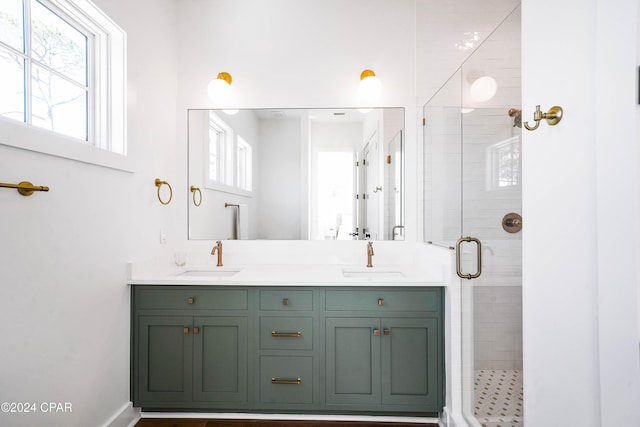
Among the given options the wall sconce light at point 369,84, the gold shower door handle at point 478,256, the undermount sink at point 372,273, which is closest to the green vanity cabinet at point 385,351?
the gold shower door handle at point 478,256

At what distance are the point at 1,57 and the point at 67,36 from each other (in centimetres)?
48

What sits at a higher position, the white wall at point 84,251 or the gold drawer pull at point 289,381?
the white wall at point 84,251

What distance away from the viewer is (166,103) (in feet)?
7.89

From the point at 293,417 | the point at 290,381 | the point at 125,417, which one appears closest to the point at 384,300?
the point at 290,381

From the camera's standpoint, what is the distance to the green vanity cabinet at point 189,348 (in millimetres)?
1990

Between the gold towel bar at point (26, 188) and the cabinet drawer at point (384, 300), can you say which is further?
the cabinet drawer at point (384, 300)

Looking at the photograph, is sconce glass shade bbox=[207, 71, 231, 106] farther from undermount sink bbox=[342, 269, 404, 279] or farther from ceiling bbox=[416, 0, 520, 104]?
undermount sink bbox=[342, 269, 404, 279]

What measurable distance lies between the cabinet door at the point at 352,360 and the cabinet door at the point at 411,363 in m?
Answer: 0.06

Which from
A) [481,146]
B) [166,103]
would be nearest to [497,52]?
[481,146]

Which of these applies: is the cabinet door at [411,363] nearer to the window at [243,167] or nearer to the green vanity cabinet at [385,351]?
the green vanity cabinet at [385,351]

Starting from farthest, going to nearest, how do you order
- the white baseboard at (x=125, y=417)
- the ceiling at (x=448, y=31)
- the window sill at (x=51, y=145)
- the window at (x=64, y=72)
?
the ceiling at (x=448, y=31) < the white baseboard at (x=125, y=417) < the window at (x=64, y=72) < the window sill at (x=51, y=145)

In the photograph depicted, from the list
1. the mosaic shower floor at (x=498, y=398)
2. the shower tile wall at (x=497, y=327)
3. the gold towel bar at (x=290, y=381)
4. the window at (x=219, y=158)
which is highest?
the window at (x=219, y=158)

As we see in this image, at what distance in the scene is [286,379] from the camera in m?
1.98

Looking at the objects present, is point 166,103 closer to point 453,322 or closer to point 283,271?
point 283,271
